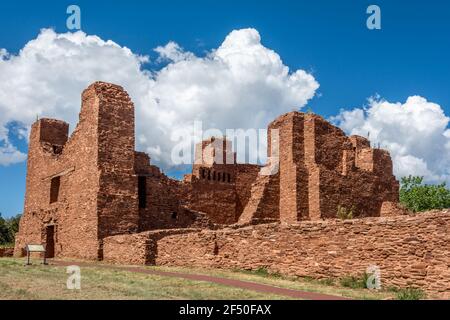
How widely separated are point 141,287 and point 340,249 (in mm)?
5487

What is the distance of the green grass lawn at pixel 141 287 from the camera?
1069cm

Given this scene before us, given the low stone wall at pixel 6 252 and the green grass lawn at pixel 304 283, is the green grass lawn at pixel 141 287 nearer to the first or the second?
the green grass lawn at pixel 304 283

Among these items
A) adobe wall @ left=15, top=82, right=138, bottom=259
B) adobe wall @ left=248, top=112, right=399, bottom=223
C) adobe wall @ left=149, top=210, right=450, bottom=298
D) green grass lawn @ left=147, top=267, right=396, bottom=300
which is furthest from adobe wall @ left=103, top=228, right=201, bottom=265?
adobe wall @ left=248, top=112, right=399, bottom=223

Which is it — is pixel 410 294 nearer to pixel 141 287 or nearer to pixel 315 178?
pixel 141 287

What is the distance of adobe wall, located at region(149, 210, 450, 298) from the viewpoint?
1275 centimetres

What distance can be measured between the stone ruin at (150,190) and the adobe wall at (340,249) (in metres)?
0.13

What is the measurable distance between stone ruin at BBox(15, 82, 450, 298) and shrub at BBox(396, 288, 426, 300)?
5.32m

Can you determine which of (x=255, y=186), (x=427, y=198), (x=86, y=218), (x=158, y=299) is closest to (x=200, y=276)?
(x=158, y=299)

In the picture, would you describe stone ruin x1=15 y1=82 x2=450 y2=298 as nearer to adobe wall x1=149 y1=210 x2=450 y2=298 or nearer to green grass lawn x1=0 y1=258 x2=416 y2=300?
adobe wall x1=149 y1=210 x2=450 y2=298

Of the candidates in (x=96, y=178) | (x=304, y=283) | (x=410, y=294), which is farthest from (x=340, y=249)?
(x=96, y=178)

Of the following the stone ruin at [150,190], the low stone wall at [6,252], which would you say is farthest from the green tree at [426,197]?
the low stone wall at [6,252]

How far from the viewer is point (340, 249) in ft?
48.6
